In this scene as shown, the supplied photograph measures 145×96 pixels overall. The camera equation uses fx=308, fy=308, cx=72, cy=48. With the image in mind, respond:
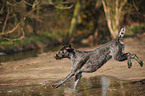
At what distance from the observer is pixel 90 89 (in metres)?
9.34

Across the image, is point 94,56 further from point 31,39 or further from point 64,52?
point 31,39

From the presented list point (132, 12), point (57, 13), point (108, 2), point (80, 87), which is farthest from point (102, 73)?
point (57, 13)

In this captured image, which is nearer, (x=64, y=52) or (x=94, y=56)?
(x=64, y=52)

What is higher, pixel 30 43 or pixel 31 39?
pixel 31 39

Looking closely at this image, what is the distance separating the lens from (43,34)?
34906 millimetres

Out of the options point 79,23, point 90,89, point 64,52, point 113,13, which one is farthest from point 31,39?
point 90,89

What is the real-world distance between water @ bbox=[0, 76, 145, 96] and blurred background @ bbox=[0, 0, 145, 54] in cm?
947

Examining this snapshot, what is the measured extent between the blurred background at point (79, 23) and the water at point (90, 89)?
947 centimetres

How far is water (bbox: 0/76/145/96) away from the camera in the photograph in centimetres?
859

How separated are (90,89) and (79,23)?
3164 centimetres

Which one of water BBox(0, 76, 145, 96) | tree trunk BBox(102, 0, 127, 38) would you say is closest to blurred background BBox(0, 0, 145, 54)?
tree trunk BBox(102, 0, 127, 38)

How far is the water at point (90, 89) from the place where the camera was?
859 centimetres

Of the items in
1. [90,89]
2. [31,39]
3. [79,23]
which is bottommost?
[90,89]

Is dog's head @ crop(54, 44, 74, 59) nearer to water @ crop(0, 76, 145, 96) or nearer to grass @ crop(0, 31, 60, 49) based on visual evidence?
water @ crop(0, 76, 145, 96)
